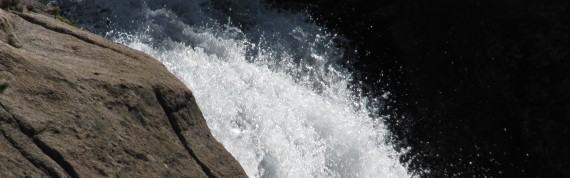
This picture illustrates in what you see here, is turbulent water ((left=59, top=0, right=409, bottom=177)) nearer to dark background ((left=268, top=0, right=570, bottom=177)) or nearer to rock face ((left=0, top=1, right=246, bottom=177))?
dark background ((left=268, top=0, right=570, bottom=177))

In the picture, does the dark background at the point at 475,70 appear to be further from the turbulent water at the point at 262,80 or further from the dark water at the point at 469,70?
the turbulent water at the point at 262,80

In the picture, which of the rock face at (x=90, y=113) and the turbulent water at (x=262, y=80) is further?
the turbulent water at (x=262, y=80)

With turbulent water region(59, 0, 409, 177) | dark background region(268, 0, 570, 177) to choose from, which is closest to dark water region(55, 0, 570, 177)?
dark background region(268, 0, 570, 177)

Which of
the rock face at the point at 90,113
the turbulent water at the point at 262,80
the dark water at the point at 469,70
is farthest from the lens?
the dark water at the point at 469,70

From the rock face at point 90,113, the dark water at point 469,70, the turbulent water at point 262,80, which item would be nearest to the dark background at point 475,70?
→ the dark water at point 469,70

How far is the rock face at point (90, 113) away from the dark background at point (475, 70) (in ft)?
18.8

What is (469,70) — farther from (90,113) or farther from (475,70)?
(90,113)

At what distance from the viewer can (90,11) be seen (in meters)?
11.0

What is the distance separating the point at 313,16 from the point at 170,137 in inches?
269

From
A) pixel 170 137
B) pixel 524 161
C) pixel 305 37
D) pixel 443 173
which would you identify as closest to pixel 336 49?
pixel 305 37

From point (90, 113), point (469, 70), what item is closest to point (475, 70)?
point (469, 70)

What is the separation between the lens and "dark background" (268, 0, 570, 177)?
13125 millimetres

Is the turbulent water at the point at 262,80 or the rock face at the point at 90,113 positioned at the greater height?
the turbulent water at the point at 262,80

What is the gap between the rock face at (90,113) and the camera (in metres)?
6.12
